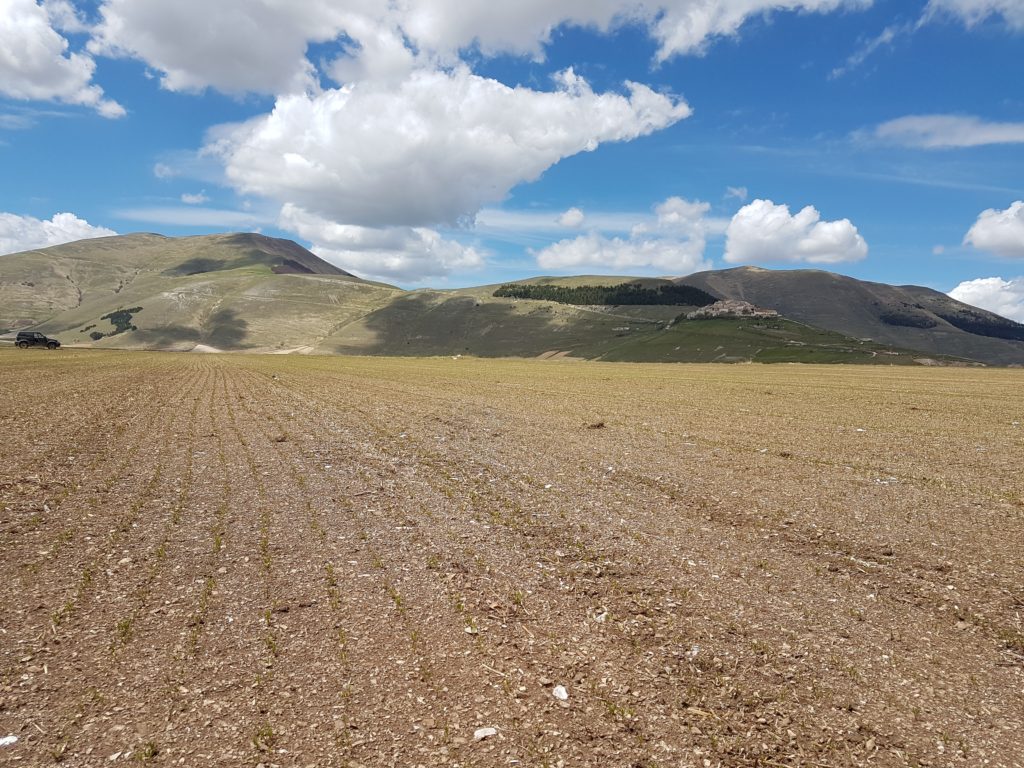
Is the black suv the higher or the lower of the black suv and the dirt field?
the higher

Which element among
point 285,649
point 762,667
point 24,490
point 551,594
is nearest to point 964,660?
point 762,667

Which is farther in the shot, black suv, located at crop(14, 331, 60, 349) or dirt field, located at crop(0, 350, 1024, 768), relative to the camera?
black suv, located at crop(14, 331, 60, 349)

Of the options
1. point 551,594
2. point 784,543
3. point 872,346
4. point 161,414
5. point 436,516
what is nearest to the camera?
point 551,594

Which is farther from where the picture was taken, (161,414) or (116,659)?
(161,414)

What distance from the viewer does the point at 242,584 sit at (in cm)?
980

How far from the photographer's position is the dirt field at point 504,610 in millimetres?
6160

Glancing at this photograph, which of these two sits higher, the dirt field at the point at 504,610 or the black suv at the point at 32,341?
the black suv at the point at 32,341

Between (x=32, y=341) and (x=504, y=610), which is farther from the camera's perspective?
(x=32, y=341)

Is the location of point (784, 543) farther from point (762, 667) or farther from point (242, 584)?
point (242, 584)

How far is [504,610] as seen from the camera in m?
9.09

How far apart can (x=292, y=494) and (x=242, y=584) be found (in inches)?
238

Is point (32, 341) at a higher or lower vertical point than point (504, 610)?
higher

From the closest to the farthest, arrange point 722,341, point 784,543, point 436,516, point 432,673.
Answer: point 432,673 → point 784,543 → point 436,516 → point 722,341

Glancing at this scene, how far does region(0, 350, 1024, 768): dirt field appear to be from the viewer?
6160 mm
